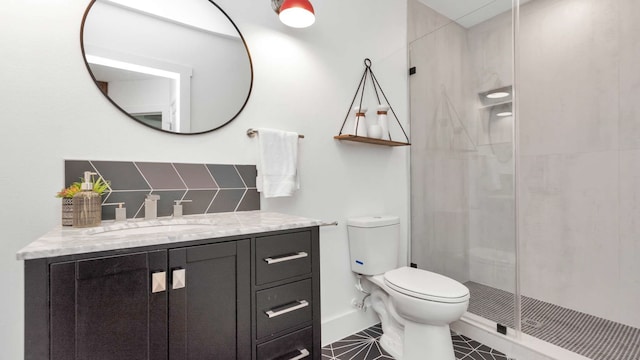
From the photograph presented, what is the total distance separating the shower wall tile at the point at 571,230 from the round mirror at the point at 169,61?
91.9 inches

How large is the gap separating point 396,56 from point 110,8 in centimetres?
189

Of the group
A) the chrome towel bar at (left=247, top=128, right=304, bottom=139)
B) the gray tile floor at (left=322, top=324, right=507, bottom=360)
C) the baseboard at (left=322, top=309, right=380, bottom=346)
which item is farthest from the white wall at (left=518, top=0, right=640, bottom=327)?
the chrome towel bar at (left=247, top=128, right=304, bottom=139)

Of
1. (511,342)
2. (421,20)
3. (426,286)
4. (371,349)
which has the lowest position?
(371,349)

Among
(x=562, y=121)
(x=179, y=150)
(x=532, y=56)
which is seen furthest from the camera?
(x=532, y=56)

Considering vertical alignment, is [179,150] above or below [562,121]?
below

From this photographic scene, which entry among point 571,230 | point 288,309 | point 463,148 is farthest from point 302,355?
point 571,230

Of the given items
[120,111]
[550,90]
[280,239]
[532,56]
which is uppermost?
[532,56]

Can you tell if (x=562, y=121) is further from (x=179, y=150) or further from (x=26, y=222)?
(x=26, y=222)

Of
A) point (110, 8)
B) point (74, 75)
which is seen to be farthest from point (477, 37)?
point (74, 75)

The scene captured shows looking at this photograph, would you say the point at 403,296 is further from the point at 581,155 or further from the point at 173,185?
the point at 581,155

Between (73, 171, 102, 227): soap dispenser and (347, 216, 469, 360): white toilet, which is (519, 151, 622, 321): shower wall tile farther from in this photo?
(73, 171, 102, 227): soap dispenser

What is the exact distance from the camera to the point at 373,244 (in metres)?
1.93

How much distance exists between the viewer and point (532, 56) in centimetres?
236

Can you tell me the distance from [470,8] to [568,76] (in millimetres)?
918
